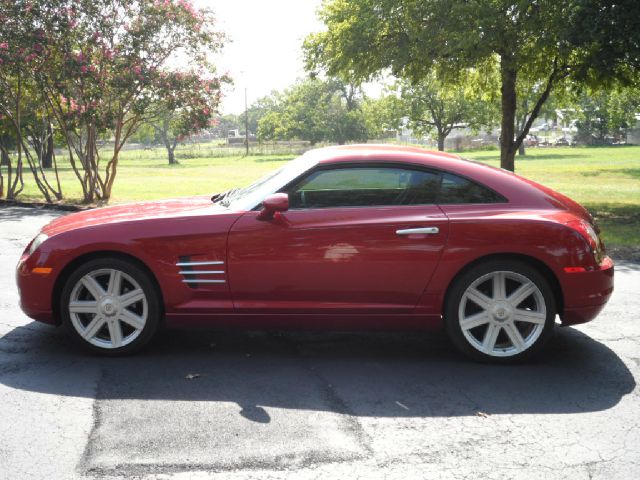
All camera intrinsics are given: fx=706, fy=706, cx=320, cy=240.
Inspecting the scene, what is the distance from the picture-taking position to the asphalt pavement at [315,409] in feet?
11.2

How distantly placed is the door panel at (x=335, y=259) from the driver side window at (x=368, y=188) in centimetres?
8

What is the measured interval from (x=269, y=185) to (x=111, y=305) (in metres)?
1.40

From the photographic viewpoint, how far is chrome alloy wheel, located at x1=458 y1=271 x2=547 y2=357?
16.0ft

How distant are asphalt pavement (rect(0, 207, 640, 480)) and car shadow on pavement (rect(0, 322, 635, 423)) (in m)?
0.02

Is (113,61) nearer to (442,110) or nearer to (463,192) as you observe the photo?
(463,192)

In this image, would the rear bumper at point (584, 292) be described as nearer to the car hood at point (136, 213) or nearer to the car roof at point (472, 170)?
the car roof at point (472, 170)

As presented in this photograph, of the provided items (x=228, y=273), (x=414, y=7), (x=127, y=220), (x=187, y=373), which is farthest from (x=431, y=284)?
(x=414, y=7)

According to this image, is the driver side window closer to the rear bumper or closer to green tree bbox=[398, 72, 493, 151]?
the rear bumper

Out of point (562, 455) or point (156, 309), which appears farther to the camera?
point (156, 309)

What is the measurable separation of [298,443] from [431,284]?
1.69m

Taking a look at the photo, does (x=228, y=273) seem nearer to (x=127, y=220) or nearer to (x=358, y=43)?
(x=127, y=220)

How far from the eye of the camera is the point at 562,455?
3.52 meters

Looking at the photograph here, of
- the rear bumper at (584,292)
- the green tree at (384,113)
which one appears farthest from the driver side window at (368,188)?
the green tree at (384,113)

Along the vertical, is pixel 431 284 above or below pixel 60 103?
below
